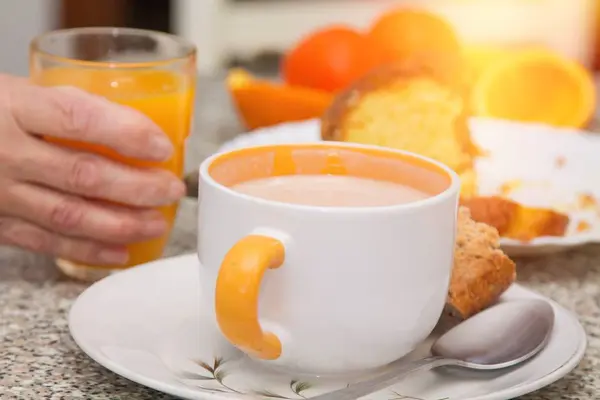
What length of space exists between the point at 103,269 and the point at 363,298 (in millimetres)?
361

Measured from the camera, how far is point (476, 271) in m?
0.69

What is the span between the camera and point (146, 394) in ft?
1.99

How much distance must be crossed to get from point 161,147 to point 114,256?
11 cm

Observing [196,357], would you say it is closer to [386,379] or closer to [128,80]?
[386,379]

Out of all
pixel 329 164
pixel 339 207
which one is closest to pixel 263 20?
pixel 329 164

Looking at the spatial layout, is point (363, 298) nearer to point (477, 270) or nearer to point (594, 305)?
point (477, 270)

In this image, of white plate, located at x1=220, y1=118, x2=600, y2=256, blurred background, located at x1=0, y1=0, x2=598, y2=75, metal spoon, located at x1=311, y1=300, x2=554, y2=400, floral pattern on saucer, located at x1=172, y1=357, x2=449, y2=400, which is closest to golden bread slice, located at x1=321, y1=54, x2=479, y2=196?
white plate, located at x1=220, y1=118, x2=600, y2=256

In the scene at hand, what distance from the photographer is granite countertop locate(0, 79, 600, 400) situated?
24.3 inches

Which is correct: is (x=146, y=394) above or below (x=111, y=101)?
below

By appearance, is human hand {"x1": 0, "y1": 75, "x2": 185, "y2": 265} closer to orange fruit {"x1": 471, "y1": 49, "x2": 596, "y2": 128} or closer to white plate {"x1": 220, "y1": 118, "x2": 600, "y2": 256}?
white plate {"x1": 220, "y1": 118, "x2": 600, "y2": 256}

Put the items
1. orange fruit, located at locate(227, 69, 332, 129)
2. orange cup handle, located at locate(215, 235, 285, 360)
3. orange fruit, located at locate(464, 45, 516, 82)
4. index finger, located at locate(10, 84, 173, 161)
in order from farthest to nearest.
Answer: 1. orange fruit, located at locate(464, 45, 516, 82)
2. orange fruit, located at locate(227, 69, 332, 129)
3. index finger, located at locate(10, 84, 173, 161)
4. orange cup handle, located at locate(215, 235, 285, 360)

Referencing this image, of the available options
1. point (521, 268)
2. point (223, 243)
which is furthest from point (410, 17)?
point (223, 243)

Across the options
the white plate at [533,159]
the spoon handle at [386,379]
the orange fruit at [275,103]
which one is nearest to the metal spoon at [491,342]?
the spoon handle at [386,379]

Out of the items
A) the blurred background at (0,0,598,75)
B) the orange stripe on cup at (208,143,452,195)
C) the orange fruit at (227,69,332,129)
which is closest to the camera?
the orange stripe on cup at (208,143,452,195)
